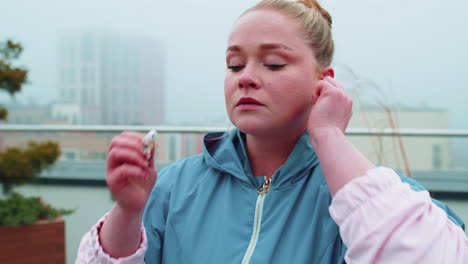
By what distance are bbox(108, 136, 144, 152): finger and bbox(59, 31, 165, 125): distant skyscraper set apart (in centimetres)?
303

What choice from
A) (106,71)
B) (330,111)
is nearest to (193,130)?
(106,71)

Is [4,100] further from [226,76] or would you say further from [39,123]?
[226,76]

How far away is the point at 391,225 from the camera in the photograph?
2.20 ft


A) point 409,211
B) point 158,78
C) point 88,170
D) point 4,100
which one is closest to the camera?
point 409,211

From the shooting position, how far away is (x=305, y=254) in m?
0.82

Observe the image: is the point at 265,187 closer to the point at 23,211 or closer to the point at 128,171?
the point at 128,171

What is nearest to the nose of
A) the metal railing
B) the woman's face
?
the woman's face

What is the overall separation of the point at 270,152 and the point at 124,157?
0.38 m

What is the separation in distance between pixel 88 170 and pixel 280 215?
9.18ft

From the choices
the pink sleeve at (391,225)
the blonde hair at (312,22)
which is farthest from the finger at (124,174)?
the blonde hair at (312,22)

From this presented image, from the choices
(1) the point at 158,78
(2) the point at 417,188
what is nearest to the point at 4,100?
(1) the point at 158,78

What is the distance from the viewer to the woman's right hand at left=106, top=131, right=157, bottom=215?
2.46ft

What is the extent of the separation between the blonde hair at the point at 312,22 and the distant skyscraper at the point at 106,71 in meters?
2.79

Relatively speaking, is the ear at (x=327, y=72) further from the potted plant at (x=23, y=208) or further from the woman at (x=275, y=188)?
the potted plant at (x=23, y=208)
